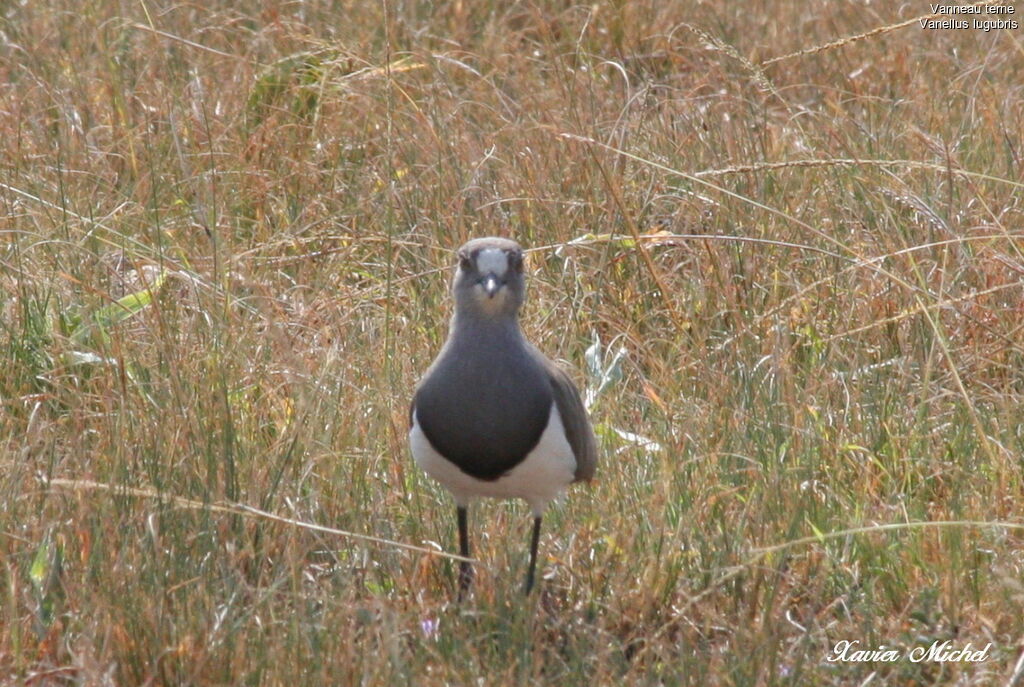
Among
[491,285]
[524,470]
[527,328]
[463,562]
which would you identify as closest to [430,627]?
[463,562]

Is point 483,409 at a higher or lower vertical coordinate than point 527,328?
higher

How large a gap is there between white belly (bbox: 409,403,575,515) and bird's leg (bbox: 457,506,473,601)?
0.10m

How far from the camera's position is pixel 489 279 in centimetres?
323

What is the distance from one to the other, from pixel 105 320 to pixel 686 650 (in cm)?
197

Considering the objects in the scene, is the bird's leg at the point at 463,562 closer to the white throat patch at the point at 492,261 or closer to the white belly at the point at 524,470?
the white belly at the point at 524,470

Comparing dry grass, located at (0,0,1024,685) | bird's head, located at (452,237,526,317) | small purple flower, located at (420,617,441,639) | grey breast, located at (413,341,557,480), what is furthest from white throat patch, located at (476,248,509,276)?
small purple flower, located at (420,617,441,639)

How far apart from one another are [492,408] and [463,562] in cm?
38

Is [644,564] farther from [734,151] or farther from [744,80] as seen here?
[744,80]

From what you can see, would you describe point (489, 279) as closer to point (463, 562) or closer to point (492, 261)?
point (492, 261)

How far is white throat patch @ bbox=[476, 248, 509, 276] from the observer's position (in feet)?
10.7

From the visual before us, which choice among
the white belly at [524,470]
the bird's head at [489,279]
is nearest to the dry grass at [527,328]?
the white belly at [524,470]

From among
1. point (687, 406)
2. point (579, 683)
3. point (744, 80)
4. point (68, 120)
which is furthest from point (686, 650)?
point (744, 80)

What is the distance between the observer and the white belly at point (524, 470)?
3.22 m

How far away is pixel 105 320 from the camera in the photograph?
4230 millimetres
